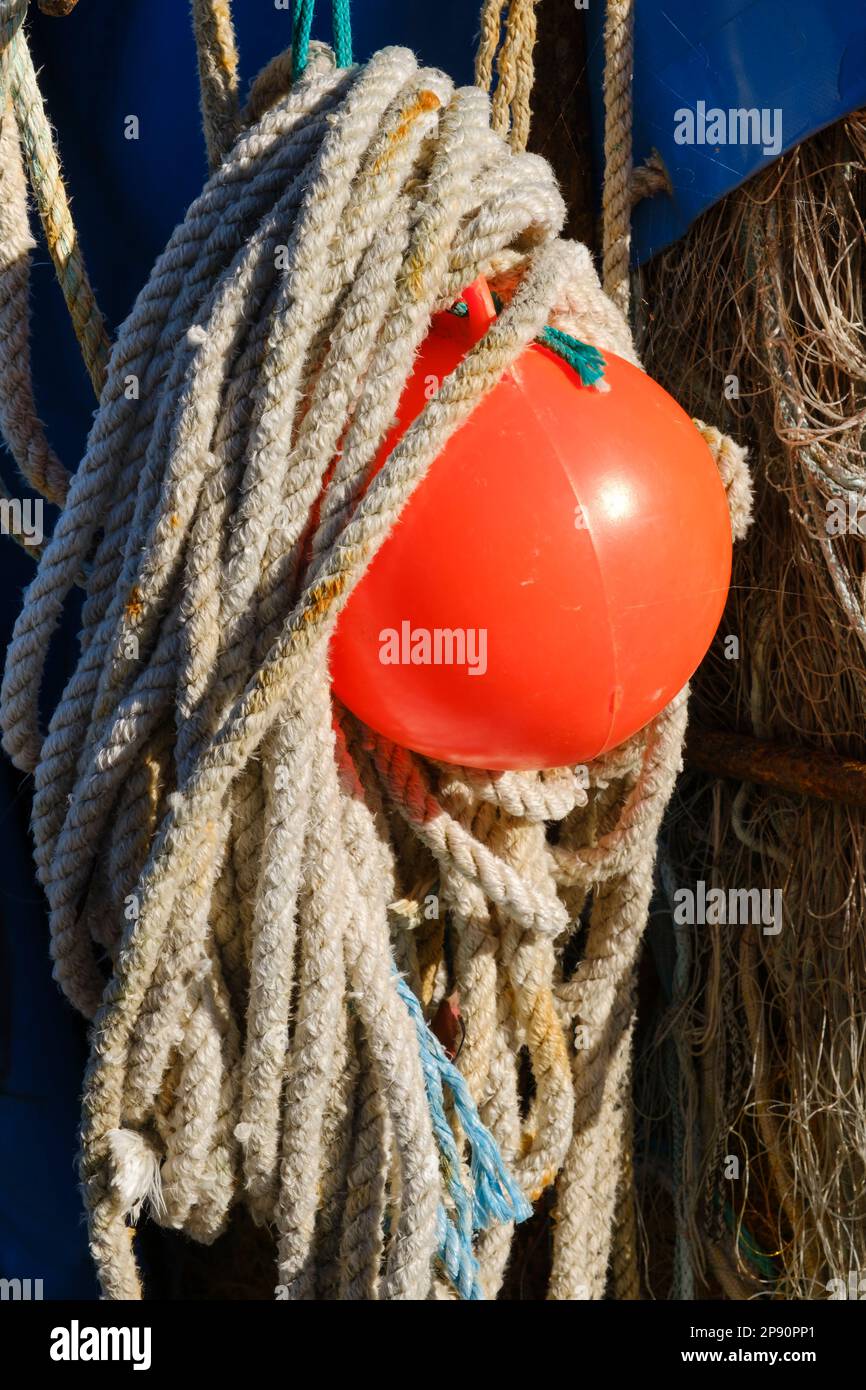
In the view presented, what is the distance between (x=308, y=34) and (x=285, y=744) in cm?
73

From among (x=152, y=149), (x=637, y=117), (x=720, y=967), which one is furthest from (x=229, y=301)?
(x=720, y=967)

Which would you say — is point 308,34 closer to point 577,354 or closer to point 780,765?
point 577,354

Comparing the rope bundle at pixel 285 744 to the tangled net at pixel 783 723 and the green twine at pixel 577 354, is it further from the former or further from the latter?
the tangled net at pixel 783 723

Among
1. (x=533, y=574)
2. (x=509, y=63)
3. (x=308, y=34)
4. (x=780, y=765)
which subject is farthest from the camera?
(x=780, y=765)

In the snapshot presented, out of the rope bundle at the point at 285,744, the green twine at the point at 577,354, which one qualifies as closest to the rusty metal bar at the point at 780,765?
the rope bundle at the point at 285,744

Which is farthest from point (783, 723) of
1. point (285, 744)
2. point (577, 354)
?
point (285, 744)

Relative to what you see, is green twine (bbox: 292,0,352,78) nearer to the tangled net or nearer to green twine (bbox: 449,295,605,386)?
green twine (bbox: 449,295,605,386)

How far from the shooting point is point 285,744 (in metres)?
1.15

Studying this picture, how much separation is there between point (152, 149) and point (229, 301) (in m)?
0.54

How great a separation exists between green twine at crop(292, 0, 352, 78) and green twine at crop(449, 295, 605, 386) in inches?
14.8

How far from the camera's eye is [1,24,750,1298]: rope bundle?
1.13m

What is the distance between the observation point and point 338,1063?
1245mm

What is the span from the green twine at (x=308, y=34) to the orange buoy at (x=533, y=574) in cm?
32

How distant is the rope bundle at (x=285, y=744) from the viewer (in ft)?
3.71
